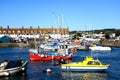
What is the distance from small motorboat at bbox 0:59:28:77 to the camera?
4662 cm

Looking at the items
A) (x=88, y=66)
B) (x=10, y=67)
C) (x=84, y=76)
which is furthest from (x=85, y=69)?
(x=10, y=67)

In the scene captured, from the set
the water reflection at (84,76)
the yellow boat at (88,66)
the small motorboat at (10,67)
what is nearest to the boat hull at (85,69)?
the yellow boat at (88,66)

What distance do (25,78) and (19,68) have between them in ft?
7.63

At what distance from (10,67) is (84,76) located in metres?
11.5

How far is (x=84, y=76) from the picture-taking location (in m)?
47.7

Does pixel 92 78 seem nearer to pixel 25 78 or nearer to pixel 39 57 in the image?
pixel 25 78

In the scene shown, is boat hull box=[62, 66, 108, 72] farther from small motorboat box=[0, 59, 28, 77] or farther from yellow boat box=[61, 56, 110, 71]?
small motorboat box=[0, 59, 28, 77]

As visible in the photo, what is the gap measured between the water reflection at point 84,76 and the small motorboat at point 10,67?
22.6 feet

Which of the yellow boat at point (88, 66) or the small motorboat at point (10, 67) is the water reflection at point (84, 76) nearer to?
the yellow boat at point (88, 66)

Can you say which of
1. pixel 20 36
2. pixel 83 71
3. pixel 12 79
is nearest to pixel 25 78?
pixel 12 79

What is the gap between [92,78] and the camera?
45.9 meters

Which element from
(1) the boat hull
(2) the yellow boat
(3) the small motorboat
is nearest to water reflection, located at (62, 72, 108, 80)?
(1) the boat hull

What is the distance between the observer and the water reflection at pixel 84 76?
45.9 meters

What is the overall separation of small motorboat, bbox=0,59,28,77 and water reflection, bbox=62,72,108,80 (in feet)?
22.6
